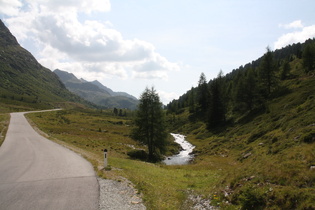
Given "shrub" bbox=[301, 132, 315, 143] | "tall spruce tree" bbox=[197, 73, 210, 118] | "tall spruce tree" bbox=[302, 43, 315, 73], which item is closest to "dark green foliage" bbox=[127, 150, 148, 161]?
"shrub" bbox=[301, 132, 315, 143]

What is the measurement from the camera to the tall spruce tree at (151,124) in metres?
45.4

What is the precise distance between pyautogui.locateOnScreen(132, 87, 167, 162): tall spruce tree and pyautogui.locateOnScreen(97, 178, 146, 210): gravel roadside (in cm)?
3058

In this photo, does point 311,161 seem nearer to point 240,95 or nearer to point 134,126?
point 134,126

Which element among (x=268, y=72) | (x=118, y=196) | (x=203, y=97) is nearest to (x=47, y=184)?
(x=118, y=196)

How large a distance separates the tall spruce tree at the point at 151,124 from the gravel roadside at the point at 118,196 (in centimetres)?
3058

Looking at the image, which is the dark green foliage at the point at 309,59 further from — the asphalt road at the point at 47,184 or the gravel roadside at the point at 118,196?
the gravel roadside at the point at 118,196

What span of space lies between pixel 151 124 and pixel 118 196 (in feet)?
110

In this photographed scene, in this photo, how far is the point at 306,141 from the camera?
64.4 feet

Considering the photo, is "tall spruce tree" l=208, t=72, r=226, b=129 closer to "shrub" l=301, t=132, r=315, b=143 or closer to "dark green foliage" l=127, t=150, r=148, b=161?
"dark green foliage" l=127, t=150, r=148, b=161

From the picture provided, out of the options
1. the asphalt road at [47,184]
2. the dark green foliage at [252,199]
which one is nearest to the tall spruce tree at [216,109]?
the asphalt road at [47,184]

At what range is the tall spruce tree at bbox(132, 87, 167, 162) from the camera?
149ft

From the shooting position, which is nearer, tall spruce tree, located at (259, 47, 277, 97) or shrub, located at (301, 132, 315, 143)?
shrub, located at (301, 132, 315, 143)

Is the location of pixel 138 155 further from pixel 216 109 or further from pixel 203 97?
pixel 203 97

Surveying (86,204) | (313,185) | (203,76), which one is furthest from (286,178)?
(203,76)
